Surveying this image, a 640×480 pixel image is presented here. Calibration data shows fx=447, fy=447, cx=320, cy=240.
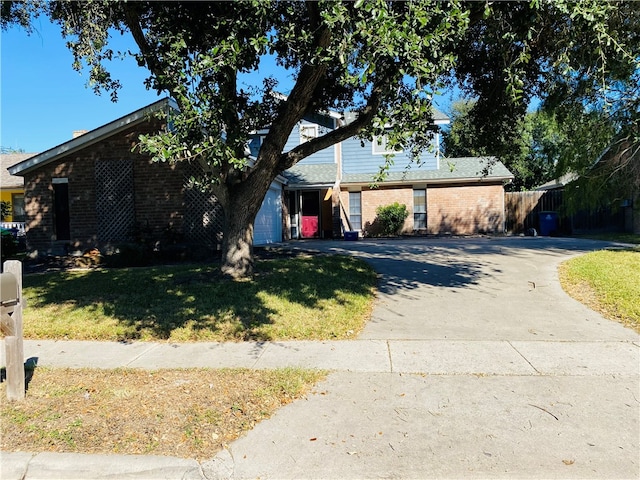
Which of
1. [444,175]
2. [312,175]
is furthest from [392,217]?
[312,175]

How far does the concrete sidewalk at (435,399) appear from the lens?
3275mm

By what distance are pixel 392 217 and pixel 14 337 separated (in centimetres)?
1923

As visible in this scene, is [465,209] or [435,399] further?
[465,209]

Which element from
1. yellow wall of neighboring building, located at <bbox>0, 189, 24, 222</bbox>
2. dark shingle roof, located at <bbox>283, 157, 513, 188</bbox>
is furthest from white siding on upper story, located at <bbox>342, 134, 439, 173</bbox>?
yellow wall of neighboring building, located at <bbox>0, 189, 24, 222</bbox>

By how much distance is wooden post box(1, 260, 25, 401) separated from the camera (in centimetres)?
421

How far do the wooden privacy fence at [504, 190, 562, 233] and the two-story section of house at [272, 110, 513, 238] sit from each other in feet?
6.57

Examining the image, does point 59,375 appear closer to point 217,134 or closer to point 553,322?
point 217,134

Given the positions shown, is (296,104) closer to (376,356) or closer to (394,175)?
(376,356)

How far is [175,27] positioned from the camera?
21.5 ft

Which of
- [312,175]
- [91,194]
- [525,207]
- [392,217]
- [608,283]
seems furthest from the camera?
[525,207]

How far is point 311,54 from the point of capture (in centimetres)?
609

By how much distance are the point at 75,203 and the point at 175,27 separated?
1064 cm

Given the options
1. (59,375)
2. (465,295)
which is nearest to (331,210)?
(465,295)

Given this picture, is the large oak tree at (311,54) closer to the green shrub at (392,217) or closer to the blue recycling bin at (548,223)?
the green shrub at (392,217)
